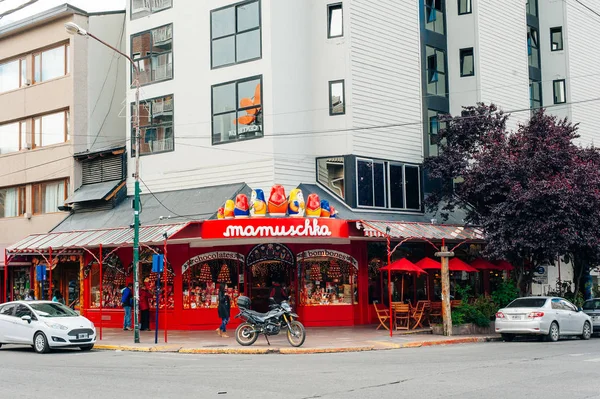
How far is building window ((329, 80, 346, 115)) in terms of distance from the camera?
94.8ft

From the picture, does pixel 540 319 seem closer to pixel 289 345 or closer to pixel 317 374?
pixel 289 345

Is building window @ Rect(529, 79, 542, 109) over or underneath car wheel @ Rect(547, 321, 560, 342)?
over

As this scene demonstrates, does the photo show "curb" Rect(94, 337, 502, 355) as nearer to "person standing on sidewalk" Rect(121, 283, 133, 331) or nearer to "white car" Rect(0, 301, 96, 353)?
"white car" Rect(0, 301, 96, 353)

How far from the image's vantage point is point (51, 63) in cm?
3512

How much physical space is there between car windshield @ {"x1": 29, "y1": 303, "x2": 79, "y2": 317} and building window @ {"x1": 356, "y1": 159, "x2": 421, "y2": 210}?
37.5 ft

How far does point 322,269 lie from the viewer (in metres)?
28.8

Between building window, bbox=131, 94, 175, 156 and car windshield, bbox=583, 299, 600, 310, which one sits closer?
car windshield, bbox=583, 299, 600, 310

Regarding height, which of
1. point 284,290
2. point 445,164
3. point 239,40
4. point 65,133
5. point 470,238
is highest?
point 239,40

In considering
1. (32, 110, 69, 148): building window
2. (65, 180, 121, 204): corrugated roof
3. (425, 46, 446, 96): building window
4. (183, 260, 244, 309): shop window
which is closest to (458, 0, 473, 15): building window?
(425, 46, 446, 96): building window

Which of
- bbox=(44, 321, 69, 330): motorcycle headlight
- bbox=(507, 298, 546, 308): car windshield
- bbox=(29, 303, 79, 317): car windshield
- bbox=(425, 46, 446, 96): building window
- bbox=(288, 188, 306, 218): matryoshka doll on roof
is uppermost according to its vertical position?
bbox=(425, 46, 446, 96): building window

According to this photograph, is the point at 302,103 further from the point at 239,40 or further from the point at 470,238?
the point at 470,238

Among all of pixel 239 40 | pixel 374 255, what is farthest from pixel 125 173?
pixel 374 255

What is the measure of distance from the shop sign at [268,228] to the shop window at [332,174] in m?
3.67

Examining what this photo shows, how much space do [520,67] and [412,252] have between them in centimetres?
1139
